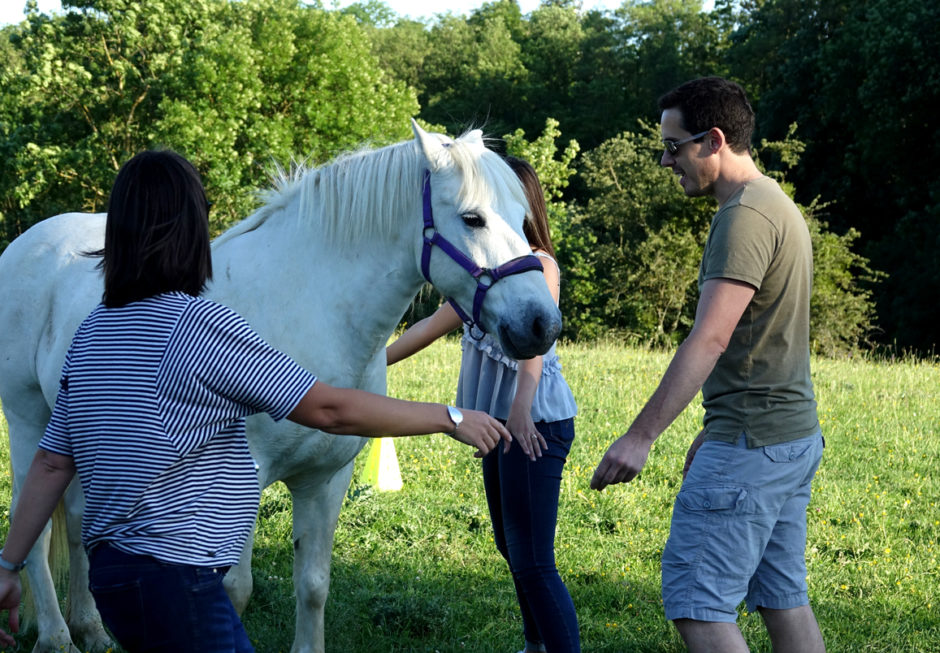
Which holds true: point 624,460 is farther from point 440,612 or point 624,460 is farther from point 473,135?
point 440,612

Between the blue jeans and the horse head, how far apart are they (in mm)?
645

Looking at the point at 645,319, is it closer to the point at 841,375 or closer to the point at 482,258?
the point at 841,375

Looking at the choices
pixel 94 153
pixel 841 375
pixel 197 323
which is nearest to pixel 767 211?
pixel 197 323

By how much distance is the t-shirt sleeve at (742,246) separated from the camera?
243 cm

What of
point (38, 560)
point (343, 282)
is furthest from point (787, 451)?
point (38, 560)

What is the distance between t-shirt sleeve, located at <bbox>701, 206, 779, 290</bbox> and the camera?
2428 millimetres

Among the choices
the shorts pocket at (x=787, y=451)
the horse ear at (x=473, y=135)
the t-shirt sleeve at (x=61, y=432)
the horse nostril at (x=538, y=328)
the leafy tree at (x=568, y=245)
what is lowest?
the leafy tree at (x=568, y=245)

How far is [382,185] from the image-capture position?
9.91 feet

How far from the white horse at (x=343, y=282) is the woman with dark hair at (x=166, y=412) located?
957mm

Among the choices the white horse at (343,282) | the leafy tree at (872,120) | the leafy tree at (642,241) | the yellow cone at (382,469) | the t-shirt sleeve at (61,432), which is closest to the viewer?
the t-shirt sleeve at (61,432)

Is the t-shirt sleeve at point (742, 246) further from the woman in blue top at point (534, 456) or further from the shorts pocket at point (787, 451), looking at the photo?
the woman in blue top at point (534, 456)

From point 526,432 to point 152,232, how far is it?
5.14ft

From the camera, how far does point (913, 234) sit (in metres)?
27.2

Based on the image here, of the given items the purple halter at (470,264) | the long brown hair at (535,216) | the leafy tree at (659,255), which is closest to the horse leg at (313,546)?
the purple halter at (470,264)
